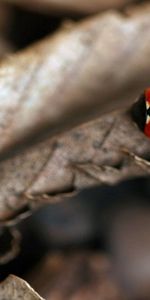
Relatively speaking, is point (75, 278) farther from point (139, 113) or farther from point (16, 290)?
point (139, 113)

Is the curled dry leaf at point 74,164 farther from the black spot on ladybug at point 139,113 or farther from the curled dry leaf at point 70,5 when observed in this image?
the curled dry leaf at point 70,5

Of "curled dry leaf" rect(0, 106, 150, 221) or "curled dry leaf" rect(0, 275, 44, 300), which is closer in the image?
"curled dry leaf" rect(0, 275, 44, 300)

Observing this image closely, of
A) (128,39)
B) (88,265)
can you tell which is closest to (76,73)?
(128,39)

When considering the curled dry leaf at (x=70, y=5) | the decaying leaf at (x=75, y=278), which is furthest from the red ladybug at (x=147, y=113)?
the curled dry leaf at (x=70, y=5)

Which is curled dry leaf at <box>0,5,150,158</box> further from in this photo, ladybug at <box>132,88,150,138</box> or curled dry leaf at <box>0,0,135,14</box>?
curled dry leaf at <box>0,0,135,14</box>

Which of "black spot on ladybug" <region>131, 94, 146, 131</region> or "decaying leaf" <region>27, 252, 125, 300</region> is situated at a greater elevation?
"black spot on ladybug" <region>131, 94, 146, 131</region>

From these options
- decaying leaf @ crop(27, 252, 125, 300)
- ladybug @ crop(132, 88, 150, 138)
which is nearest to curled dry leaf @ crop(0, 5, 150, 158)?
ladybug @ crop(132, 88, 150, 138)

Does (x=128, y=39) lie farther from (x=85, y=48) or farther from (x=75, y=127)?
(x=75, y=127)
